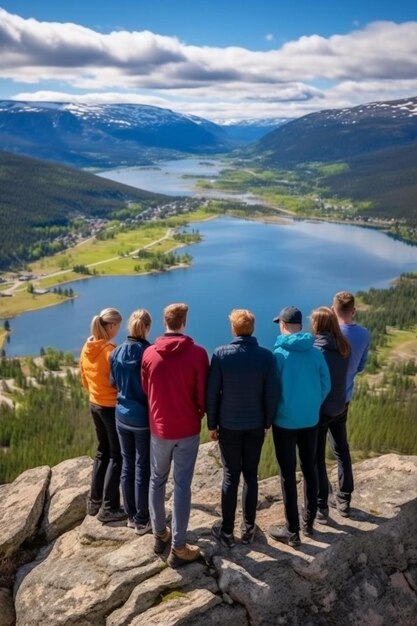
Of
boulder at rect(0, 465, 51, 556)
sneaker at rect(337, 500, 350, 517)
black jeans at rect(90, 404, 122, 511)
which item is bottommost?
boulder at rect(0, 465, 51, 556)

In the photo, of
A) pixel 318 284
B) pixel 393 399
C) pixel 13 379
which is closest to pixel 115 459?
pixel 393 399

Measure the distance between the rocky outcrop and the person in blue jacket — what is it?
2.08 ft

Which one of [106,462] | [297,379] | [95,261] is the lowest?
[95,261]

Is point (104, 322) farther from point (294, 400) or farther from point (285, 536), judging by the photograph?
point (285, 536)

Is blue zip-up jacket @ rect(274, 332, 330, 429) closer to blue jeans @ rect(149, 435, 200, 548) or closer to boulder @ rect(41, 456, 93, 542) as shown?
blue jeans @ rect(149, 435, 200, 548)

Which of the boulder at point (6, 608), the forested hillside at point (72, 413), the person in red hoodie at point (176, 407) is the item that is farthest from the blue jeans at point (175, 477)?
the forested hillside at point (72, 413)

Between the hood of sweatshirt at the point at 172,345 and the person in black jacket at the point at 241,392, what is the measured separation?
1.21 ft

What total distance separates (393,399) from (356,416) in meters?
10.6

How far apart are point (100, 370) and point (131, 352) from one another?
85cm

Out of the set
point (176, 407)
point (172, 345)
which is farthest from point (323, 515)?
point (172, 345)

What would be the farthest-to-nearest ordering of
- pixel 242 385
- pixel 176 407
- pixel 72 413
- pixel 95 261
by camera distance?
pixel 95 261, pixel 72 413, pixel 176 407, pixel 242 385

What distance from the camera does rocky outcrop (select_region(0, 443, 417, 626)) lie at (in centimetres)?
643

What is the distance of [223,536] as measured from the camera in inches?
280

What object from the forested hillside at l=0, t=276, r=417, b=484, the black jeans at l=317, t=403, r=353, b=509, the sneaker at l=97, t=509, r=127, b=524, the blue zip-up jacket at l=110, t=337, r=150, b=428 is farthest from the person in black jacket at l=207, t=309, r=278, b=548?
the forested hillside at l=0, t=276, r=417, b=484
